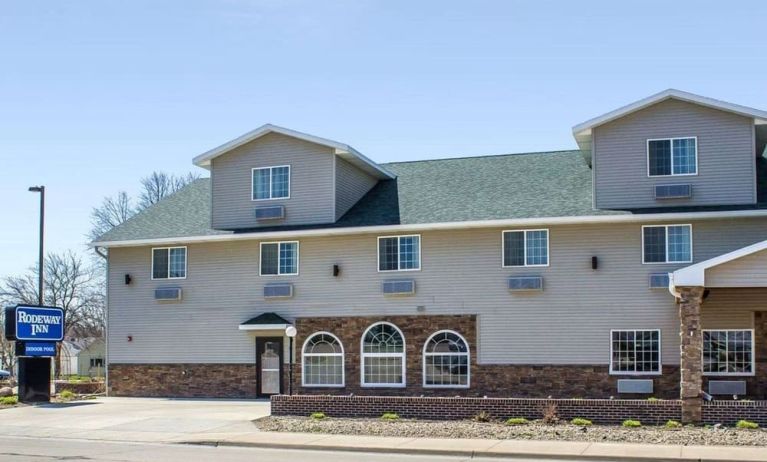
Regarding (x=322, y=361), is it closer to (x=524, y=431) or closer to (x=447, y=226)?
(x=447, y=226)

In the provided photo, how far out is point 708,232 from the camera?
26906 mm

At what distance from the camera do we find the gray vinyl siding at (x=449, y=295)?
90.1 feet

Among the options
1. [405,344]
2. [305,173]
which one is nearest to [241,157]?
[305,173]

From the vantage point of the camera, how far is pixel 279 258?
103ft

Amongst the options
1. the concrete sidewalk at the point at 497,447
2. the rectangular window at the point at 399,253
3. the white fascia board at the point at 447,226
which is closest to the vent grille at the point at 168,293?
the white fascia board at the point at 447,226

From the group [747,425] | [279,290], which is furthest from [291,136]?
[747,425]

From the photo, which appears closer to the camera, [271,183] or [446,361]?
[446,361]

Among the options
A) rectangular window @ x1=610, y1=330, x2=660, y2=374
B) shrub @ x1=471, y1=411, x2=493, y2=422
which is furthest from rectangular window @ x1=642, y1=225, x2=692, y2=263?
shrub @ x1=471, y1=411, x2=493, y2=422

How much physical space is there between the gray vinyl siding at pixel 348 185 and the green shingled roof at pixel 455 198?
0.82 feet

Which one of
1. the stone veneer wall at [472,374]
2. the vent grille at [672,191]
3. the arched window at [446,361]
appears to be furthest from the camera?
the arched window at [446,361]

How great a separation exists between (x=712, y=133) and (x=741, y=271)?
662 centimetres

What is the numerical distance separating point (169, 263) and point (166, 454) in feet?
48.9

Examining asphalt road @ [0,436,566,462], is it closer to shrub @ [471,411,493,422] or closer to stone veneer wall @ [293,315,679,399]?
shrub @ [471,411,493,422]

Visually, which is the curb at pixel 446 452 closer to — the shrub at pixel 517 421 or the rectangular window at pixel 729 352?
the shrub at pixel 517 421
